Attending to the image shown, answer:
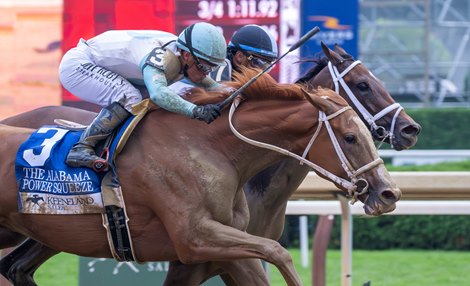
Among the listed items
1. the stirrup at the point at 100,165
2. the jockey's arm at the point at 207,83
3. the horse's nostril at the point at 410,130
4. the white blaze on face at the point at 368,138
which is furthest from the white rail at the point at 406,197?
the stirrup at the point at 100,165

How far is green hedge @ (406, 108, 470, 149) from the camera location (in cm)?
1388

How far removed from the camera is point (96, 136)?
4.63 metres

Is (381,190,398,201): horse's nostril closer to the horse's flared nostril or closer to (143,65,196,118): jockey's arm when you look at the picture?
the horse's flared nostril

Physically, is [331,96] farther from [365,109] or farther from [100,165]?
[100,165]

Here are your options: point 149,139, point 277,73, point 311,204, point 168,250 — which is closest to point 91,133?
point 149,139

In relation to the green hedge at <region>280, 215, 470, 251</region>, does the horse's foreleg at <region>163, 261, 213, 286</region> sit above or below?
above

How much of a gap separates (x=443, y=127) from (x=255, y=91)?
9923 millimetres

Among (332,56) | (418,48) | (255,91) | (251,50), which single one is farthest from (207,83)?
(418,48)

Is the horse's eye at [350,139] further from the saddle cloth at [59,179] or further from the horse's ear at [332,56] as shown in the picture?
the horse's ear at [332,56]

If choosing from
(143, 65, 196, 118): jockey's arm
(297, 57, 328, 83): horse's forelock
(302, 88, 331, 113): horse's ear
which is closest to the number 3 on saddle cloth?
(143, 65, 196, 118): jockey's arm

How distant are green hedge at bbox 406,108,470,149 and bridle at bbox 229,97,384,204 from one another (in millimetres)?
9464

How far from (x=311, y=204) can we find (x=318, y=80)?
947mm

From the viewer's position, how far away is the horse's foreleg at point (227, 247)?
13.7 feet

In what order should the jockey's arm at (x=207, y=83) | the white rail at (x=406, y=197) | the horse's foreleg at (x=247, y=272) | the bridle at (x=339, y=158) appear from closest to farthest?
the bridle at (x=339, y=158) → the horse's foreleg at (x=247, y=272) → the jockey's arm at (x=207, y=83) → the white rail at (x=406, y=197)
